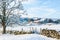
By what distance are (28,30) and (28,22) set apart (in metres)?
1.22

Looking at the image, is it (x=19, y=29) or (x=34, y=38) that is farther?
(x=19, y=29)

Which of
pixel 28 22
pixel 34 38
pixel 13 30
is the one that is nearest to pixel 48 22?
pixel 28 22

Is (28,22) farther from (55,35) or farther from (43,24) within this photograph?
(55,35)

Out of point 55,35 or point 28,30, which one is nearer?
point 55,35

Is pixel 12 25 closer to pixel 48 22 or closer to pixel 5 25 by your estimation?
pixel 5 25

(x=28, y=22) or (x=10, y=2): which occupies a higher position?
(x=10, y=2)

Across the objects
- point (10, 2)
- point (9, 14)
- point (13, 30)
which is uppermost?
point (10, 2)

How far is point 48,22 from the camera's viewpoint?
25734 mm

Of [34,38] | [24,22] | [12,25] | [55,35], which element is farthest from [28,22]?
[34,38]

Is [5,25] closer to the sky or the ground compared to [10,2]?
closer to the ground

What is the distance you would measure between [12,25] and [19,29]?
4.05 ft

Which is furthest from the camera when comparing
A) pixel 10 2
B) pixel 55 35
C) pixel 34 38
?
pixel 10 2

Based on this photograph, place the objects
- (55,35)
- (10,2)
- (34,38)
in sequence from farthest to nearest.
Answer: (10,2)
(55,35)
(34,38)

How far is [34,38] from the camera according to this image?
15508 millimetres
